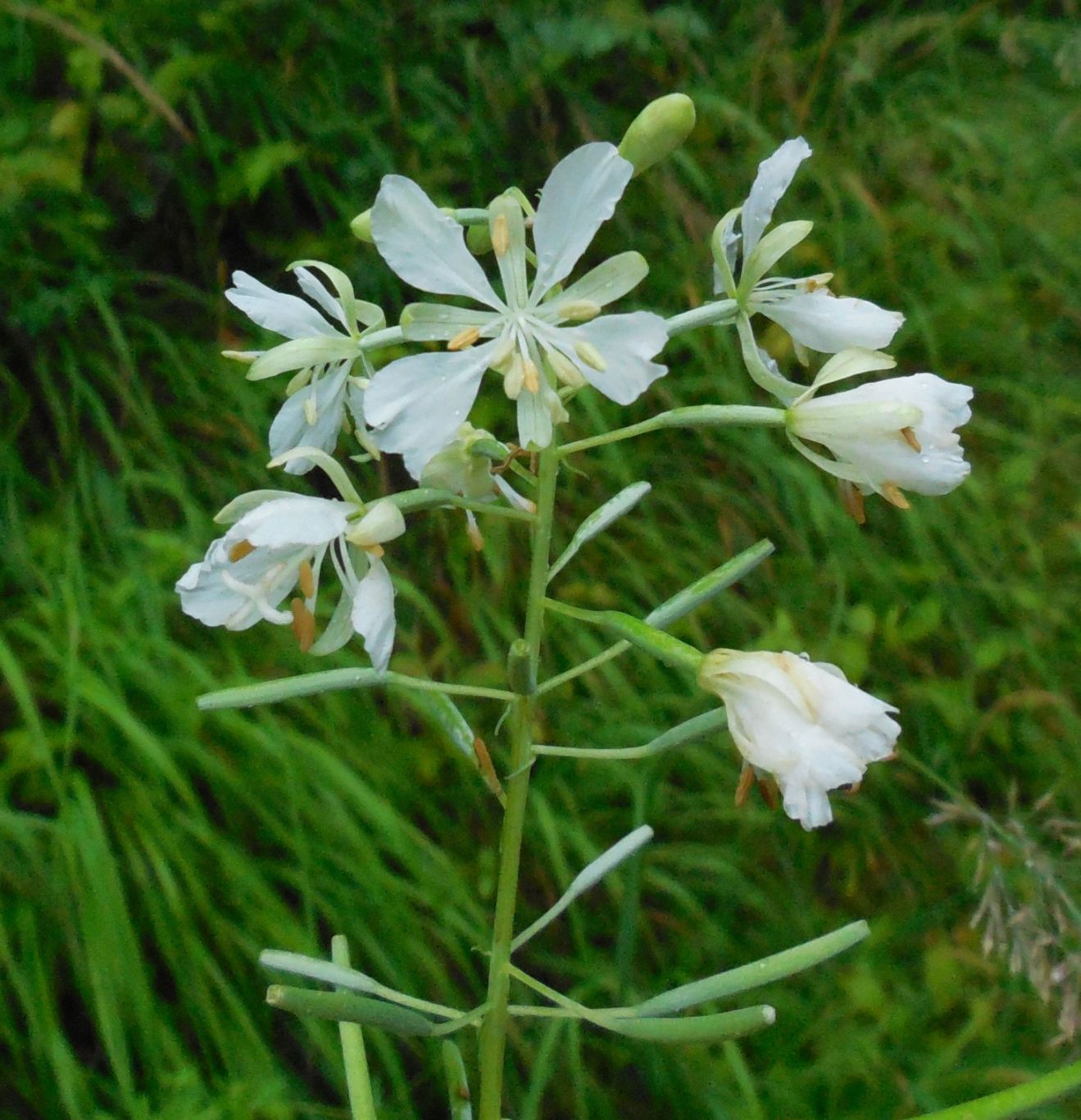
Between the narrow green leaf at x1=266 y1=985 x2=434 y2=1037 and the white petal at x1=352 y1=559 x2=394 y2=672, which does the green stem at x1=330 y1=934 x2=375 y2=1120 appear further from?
the white petal at x1=352 y1=559 x2=394 y2=672

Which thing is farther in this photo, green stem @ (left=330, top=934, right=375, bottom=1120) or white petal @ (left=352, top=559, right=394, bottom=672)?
green stem @ (left=330, top=934, right=375, bottom=1120)

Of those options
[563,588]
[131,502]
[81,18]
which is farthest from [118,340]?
[563,588]

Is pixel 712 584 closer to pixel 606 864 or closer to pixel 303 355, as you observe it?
pixel 606 864

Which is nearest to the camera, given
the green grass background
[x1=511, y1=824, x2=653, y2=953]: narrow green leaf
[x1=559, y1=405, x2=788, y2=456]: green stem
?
[x1=559, y1=405, x2=788, y2=456]: green stem

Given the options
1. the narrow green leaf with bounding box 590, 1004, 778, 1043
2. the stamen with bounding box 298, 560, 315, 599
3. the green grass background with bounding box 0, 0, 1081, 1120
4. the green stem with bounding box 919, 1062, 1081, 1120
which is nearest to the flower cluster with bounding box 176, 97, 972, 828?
the stamen with bounding box 298, 560, 315, 599

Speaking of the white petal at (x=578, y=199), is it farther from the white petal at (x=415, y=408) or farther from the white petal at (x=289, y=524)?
the white petal at (x=289, y=524)

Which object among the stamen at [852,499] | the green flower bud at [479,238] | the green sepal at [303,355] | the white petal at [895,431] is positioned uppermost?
the green flower bud at [479,238]

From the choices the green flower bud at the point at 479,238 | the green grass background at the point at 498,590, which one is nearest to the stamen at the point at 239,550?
the green flower bud at the point at 479,238
